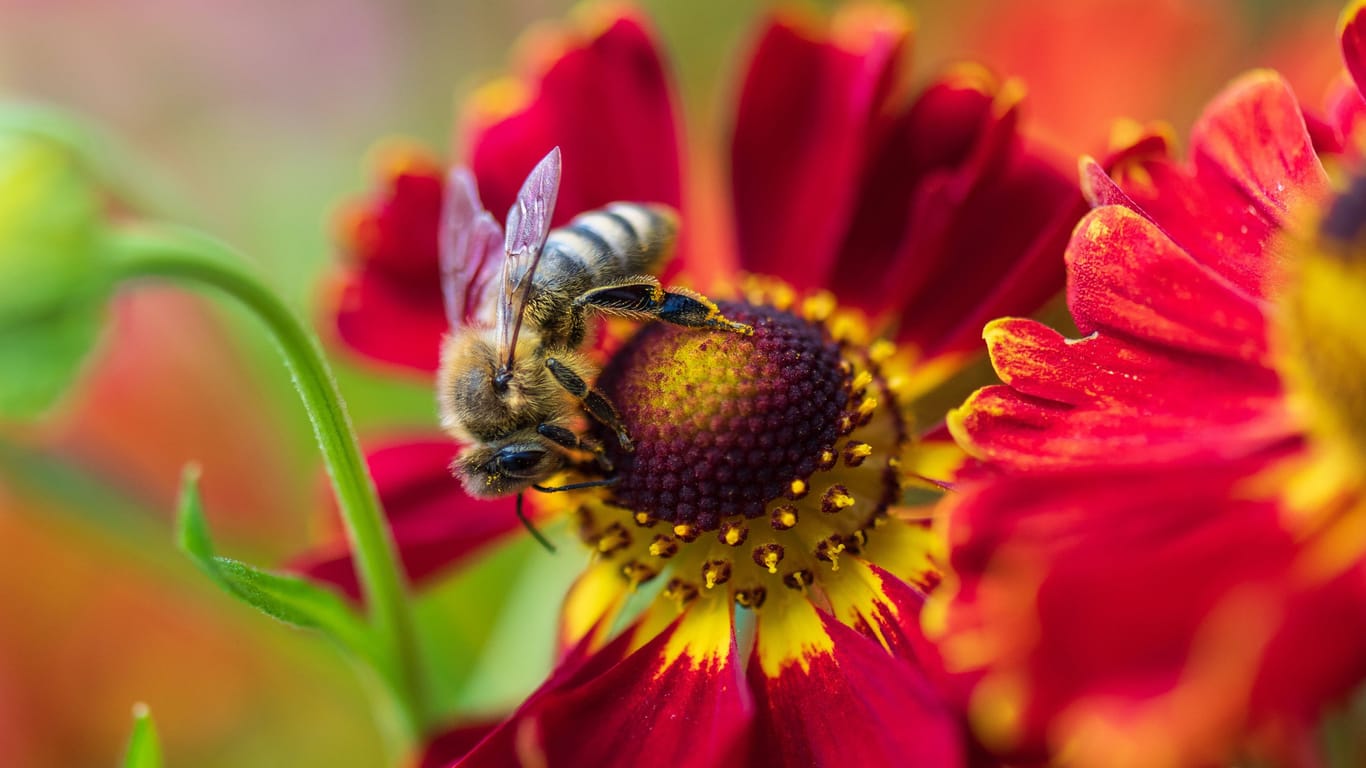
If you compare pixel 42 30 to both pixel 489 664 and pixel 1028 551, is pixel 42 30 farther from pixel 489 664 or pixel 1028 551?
pixel 1028 551

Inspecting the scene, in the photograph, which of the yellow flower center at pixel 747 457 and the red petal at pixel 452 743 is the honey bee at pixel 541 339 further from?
the red petal at pixel 452 743

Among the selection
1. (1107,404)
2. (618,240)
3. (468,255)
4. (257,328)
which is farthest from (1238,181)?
(257,328)

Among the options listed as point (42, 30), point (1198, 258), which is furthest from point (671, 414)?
point (42, 30)

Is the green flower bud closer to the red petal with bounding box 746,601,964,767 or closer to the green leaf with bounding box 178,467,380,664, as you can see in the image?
the green leaf with bounding box 178,467,380,664

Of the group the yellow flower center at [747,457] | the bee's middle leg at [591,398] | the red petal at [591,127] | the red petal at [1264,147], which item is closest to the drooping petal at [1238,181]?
the red petal at [1264,147]

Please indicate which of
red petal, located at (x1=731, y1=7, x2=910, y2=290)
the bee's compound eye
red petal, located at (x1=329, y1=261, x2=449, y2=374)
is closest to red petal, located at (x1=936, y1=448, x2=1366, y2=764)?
the bee's compound eye

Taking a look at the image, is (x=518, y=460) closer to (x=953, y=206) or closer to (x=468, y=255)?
(x=468, y=255)

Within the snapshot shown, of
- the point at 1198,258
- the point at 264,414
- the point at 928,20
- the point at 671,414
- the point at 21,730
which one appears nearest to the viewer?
the point at 1198,258
